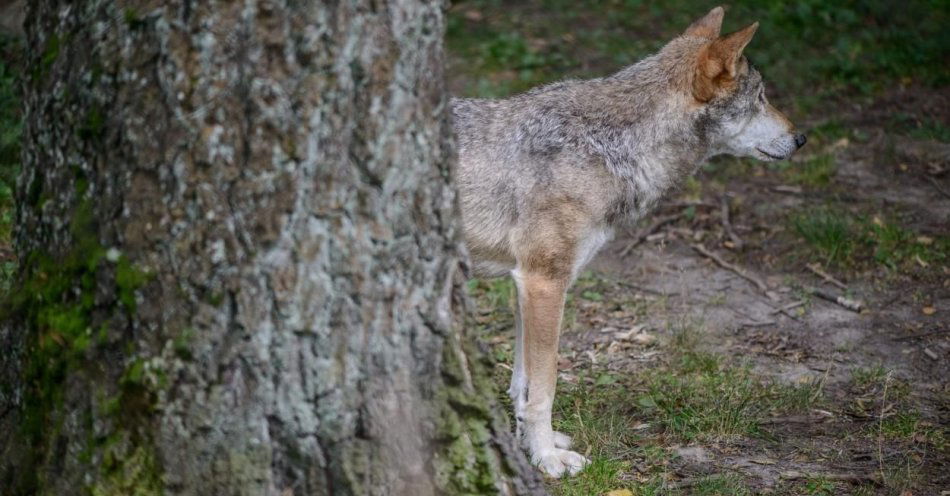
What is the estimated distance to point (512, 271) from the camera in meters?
5.02

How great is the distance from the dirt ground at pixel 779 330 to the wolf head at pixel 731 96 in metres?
1.18

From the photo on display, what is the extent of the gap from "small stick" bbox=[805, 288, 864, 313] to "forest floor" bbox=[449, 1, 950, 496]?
39 millimetres

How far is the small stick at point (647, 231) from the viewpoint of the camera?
7.56 metres

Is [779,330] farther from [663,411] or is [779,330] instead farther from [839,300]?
[663,411]

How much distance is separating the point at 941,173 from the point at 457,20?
5.77 meters

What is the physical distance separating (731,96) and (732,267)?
6.93ft

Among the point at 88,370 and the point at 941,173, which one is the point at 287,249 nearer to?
the point at 88,370

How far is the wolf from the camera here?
4.96m

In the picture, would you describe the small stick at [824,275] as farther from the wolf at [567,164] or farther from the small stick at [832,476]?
the small stick at [832,476]

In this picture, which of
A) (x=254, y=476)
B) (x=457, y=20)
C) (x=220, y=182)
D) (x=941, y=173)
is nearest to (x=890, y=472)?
(x=254, y=476)

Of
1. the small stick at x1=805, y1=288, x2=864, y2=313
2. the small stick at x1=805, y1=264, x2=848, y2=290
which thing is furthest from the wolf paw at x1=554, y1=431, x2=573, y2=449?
the small stick at x1=805, y1=264, x2=848, y2=290

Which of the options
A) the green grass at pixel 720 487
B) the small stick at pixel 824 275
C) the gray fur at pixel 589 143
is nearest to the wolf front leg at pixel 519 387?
the gray fur at pixel 589 143

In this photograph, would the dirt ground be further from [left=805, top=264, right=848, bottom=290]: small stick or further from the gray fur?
the gray fur

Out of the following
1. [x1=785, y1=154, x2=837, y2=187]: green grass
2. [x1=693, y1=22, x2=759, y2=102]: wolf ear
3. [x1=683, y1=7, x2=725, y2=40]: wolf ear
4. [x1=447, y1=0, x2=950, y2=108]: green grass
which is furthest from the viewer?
[x1=447, y1=0, x2=950, y2=108]: green grass
